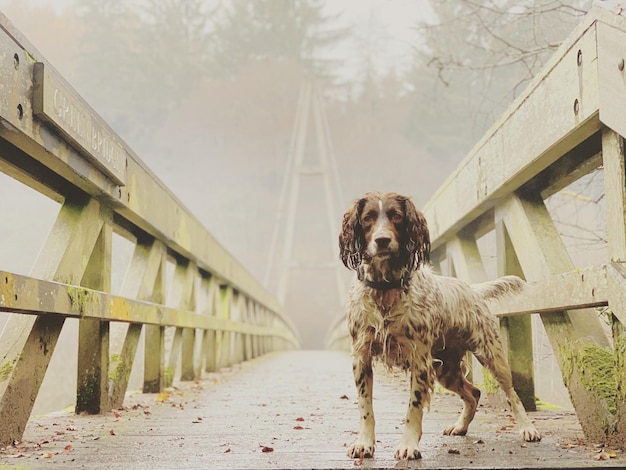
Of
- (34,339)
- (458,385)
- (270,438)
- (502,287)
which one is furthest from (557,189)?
(34,339)

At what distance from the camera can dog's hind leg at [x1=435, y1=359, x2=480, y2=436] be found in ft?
10.4

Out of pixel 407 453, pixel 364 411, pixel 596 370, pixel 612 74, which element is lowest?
pixel 407 453

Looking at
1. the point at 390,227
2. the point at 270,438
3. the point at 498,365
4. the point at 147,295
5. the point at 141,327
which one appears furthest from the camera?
the point at 147,295

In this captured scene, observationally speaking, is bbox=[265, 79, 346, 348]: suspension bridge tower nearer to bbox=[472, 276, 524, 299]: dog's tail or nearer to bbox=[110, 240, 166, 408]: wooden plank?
bbox=[110, 240, 166, 408]: wooden plank

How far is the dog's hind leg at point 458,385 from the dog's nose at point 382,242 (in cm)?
82

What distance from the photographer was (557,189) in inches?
132

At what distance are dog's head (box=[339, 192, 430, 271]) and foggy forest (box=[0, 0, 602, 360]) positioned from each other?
15977 mm

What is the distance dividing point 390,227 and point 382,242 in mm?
124

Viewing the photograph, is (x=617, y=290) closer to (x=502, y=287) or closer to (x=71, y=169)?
(x=502, y=287)

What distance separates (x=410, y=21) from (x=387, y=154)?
37.1m

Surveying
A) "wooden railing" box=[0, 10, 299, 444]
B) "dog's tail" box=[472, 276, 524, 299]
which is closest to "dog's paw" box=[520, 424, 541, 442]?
"dog's tail" box=[472, 276, 524, 299]

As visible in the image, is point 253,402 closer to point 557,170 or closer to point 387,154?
point 557,170

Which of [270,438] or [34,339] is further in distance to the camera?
[270,438]

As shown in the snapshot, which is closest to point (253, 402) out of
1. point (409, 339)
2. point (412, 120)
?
point (409, 339)
